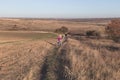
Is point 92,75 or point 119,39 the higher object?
point 92,75

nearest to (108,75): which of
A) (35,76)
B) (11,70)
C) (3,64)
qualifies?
(35,76)

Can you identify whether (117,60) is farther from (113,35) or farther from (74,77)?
(113,35)

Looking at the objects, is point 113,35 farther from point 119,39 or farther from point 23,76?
point 23,76

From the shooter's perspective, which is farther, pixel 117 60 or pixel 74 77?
pixel 117 60

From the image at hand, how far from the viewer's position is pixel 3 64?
16250 mm

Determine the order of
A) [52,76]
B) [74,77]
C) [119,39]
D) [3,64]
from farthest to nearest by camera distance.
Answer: [119,39], [3,64], [52,76], [74,77]

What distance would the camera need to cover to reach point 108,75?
35.8 feet

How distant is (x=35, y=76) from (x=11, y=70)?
2.43 m

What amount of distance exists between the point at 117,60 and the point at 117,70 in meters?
3.24

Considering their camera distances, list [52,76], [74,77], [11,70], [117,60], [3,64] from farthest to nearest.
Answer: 1. [3,64]
2. [117,60]
3. [11,70]
4. [52,76]
5. [74,77]

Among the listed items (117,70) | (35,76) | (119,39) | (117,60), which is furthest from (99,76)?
(119,39)

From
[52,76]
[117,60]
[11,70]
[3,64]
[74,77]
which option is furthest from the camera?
[3,64]

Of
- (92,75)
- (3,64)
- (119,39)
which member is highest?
(92,75)

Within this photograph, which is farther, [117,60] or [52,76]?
[117,60]
